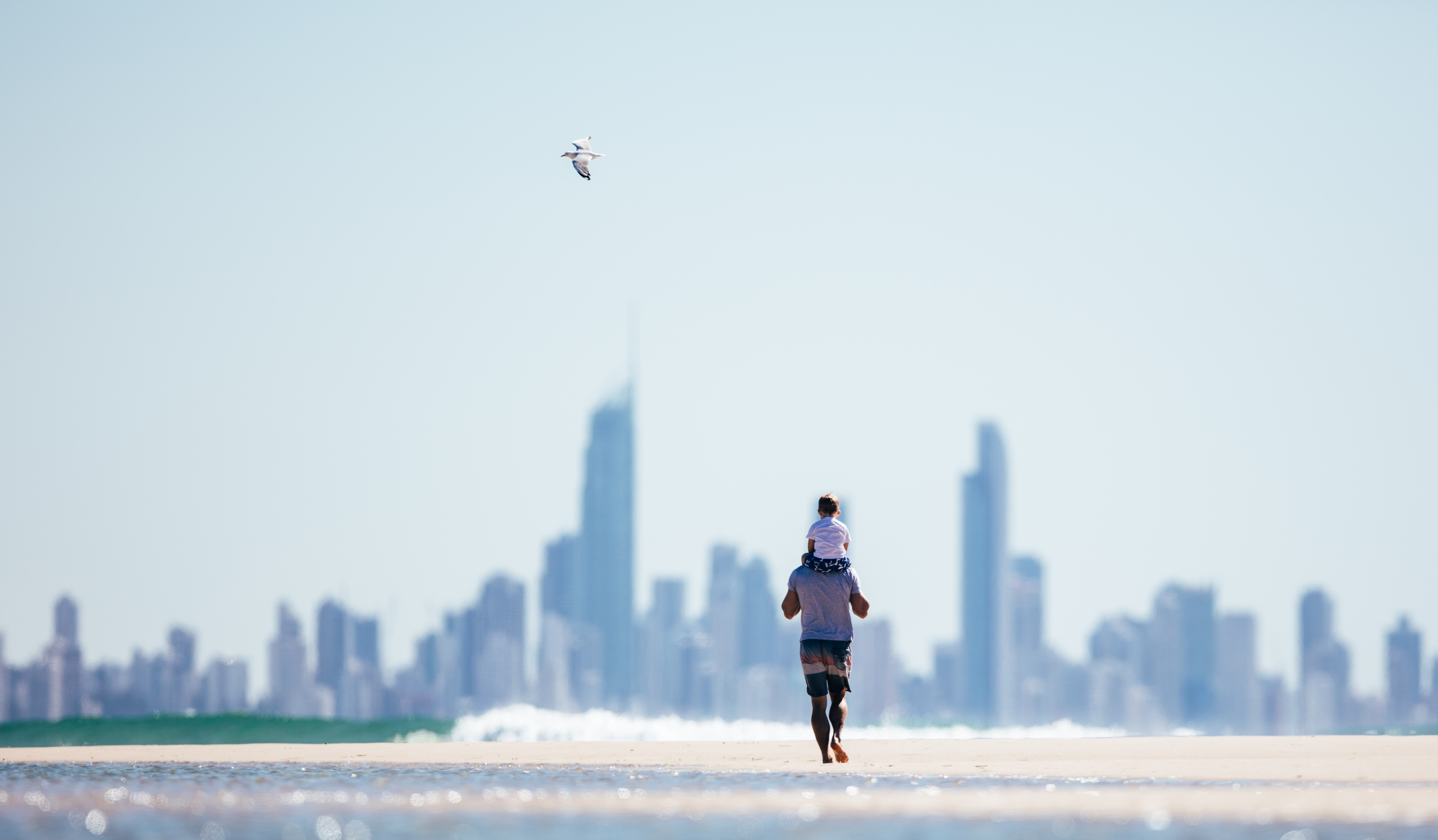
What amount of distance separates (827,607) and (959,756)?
2.11m

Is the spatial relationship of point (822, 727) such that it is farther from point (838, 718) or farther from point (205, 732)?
point (205, 732)

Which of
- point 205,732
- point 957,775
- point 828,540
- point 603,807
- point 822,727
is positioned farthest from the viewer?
point 205,732

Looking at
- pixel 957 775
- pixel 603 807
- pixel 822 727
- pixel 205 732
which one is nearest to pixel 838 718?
pixel 822 727

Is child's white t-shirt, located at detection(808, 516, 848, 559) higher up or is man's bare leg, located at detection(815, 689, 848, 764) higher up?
child's white t-shirt, located at detection(808, 516, 848, 559)

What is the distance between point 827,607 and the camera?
16547 mm

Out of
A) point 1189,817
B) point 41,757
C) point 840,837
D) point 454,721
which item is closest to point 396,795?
point 840,837

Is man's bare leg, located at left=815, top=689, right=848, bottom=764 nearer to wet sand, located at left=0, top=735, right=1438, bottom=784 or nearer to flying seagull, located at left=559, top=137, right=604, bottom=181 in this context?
wet sand, located at left=0, top=735, right=1438, bottom=784

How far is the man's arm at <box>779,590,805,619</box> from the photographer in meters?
16.5

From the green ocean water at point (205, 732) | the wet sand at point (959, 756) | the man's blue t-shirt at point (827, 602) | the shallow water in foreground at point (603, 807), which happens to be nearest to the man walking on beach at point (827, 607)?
the man's blue t-shirt at point (827, 602)

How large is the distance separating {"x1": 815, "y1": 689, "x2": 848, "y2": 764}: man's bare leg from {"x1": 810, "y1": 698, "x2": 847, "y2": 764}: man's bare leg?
5 cm

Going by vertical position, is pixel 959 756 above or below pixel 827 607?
below

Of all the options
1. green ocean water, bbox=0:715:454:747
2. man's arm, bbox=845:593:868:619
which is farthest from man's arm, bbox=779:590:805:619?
green ocean water, bbox=0:715:454:747

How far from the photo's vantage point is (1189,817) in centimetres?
968

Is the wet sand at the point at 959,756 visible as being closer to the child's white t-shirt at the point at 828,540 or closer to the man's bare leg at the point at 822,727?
the man's bare leg at the point at 822,727
